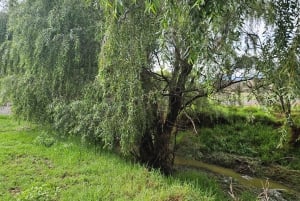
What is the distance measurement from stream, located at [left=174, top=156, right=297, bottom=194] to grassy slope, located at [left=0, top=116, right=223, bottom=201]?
83.9 inches

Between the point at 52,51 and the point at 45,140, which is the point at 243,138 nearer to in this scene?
the point at 45,140

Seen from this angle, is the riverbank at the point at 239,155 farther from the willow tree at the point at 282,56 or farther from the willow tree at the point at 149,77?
the willow tree at the point at 282,56

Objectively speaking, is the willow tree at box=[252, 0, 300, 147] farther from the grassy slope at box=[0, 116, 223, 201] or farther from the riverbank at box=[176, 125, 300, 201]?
the riverbank at box=[176, 125, 300, 201]

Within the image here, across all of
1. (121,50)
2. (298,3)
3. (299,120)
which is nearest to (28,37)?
(121,50)

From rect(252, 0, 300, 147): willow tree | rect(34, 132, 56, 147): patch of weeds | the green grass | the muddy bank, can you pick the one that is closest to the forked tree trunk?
the green grass

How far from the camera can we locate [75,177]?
474 cm

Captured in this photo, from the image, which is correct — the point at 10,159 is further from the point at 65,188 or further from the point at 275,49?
the point at 275,49

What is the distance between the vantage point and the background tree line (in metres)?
3.29

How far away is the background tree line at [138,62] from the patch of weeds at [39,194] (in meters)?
1.37

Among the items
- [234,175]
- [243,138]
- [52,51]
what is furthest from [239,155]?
[52,51]

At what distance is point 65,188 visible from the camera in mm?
4320

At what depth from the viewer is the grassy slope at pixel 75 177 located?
4.07m

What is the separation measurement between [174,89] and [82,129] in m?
1.82

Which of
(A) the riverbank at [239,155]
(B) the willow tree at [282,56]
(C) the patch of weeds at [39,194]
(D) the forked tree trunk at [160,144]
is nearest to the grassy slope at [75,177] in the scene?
(C) the patch of weeds at [39,194]
